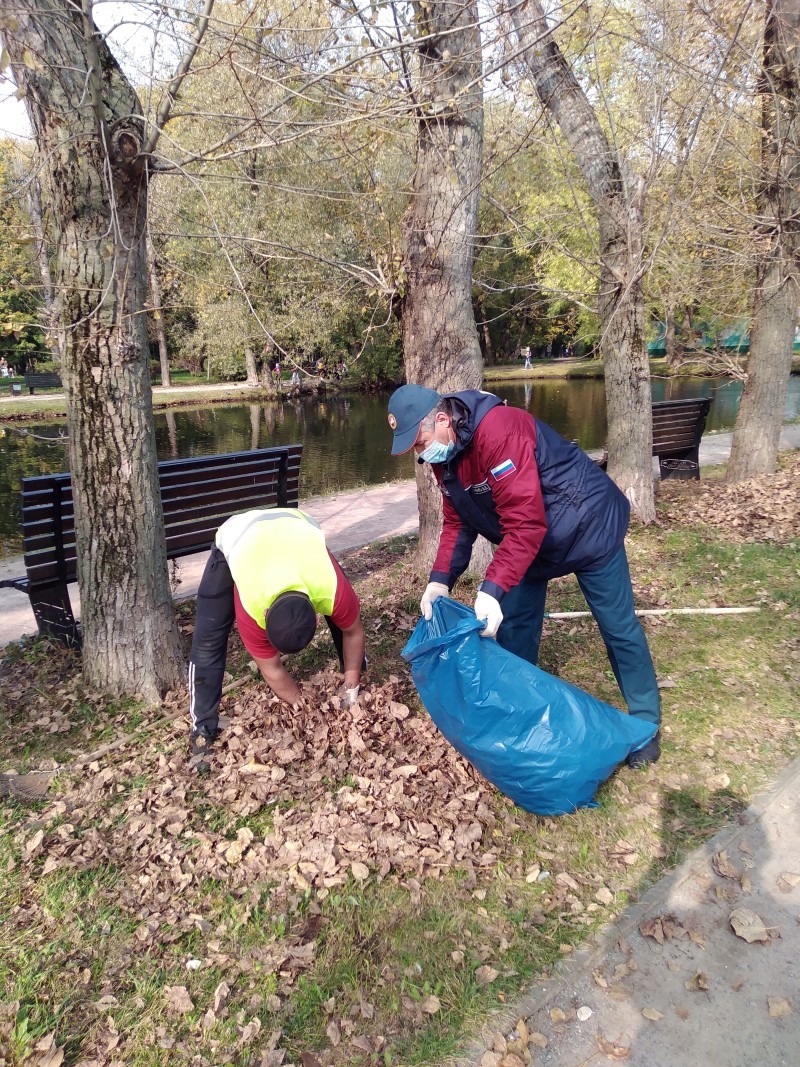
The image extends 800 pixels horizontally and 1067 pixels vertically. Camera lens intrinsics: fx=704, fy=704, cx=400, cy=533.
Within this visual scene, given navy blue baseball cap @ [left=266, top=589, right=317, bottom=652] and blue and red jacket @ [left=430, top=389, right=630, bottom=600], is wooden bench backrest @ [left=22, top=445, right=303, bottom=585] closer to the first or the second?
navy blue baseball cap @ [left=266, top=589, right=317, bottom=652]

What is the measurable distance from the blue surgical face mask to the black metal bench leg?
2.92 meters

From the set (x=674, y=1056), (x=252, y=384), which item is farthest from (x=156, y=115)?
(x=252, y=384)

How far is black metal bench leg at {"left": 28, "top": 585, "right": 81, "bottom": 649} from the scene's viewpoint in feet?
15.0

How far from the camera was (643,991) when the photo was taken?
89.0 inches

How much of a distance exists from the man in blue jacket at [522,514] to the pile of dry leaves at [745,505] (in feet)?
12.3

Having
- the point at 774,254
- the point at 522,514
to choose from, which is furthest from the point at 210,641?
the point at 774,254

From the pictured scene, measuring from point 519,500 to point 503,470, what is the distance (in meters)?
0.13

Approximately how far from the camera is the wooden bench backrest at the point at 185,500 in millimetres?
4434

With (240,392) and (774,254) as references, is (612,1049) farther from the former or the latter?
(240,392)

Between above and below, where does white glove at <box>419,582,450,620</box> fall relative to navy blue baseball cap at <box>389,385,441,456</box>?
below

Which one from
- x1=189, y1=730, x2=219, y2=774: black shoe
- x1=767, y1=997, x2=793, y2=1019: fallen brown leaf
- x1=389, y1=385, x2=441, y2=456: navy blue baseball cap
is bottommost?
x1=767, y1=997, x2=793, y2=1019: fallen brown leaf

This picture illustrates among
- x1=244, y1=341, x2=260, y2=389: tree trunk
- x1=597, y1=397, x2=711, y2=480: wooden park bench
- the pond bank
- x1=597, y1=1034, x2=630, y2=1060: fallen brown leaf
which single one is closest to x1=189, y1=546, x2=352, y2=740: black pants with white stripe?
x1=597, y1=1034, x2=630, y2=1060: fallen brown leaf

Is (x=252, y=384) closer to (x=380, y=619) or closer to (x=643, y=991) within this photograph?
(x=380, y=619)

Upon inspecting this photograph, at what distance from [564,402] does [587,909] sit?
23.0 metres
